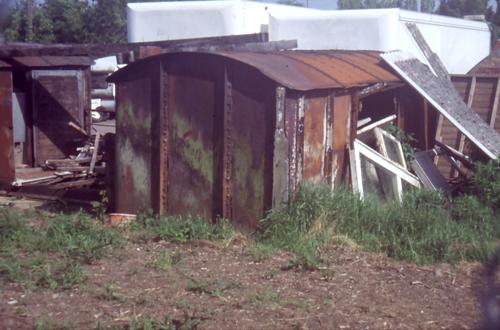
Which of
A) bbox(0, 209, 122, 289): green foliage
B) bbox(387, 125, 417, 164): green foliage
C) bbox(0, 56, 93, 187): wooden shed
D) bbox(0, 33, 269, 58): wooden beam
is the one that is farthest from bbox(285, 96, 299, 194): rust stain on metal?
bbox(0, 56, 93, 187): wooden shed

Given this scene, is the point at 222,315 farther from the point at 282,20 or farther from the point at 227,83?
the point at 282,20

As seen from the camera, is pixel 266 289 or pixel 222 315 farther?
pixel 266 289

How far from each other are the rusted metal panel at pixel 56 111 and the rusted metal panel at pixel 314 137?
724 cm

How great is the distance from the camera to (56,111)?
15156mm

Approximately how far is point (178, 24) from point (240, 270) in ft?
29.3

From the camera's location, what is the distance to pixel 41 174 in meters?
14.0

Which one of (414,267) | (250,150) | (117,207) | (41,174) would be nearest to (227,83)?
(250,150)

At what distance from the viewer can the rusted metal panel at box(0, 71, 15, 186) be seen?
43.0ft

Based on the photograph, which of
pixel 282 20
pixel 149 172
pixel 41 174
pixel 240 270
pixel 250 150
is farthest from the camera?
pixel 282 20

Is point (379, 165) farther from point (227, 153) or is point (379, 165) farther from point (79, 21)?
point (79, 21)

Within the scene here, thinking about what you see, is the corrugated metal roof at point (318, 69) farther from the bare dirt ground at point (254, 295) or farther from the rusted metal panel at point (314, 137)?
the bare dirt ground at point (254, 295)

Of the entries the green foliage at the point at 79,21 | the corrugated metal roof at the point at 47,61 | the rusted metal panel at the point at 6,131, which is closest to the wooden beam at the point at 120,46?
the rusted metal panel at the point at 6,131

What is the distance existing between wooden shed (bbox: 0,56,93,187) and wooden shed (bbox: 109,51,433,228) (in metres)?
4.89

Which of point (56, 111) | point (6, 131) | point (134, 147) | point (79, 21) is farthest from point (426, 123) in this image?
point (79, 21)
